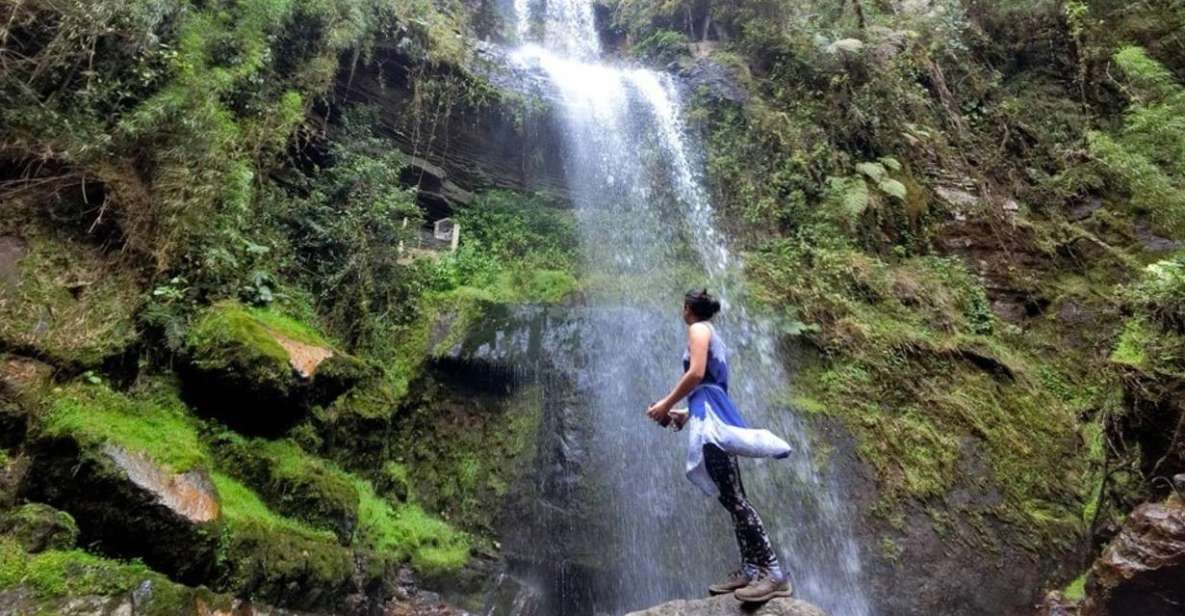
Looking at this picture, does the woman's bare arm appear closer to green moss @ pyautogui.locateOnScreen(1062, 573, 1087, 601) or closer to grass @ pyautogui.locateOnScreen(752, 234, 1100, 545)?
grass @ pyautogui.locateOnScreen(752, 234, 1100, 545)

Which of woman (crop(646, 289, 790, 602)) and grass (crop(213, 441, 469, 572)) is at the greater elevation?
woman (crop(646, 289, 790, 602))

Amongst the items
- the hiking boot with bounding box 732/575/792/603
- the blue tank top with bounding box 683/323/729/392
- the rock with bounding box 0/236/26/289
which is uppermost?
the blue tank top with bounding box 683/323/729/392

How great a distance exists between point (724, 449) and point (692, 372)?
17.1 inches

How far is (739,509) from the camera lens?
3543mm

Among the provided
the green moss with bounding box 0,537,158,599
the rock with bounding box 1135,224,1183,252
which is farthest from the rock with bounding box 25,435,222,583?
the rock with bounding box 1135,224,1183,252

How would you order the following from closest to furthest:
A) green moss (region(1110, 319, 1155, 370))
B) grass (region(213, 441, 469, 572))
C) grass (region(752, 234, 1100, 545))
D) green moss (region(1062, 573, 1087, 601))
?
grass (region(213, 441, 469, 572)) < green moss (region(1110, 319, 1155, 370)) < green moss (region(1062, 573, 1087, 601)) < grass (region(752, 234, 1100, 545))

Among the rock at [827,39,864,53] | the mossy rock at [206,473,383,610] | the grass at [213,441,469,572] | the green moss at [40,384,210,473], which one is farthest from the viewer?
the rock at [827,39,864,53]

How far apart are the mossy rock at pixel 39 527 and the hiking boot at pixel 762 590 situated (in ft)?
11.8

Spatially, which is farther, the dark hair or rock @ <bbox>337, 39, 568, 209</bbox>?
rock @ <bbox>337, 39, 568, 209</bbox>

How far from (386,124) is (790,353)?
6.71 m

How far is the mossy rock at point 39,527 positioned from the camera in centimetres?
339

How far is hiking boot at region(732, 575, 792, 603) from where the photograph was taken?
3451mm

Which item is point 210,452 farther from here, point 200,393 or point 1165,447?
point 1165,447

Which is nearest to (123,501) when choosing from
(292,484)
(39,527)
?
(39,527)
